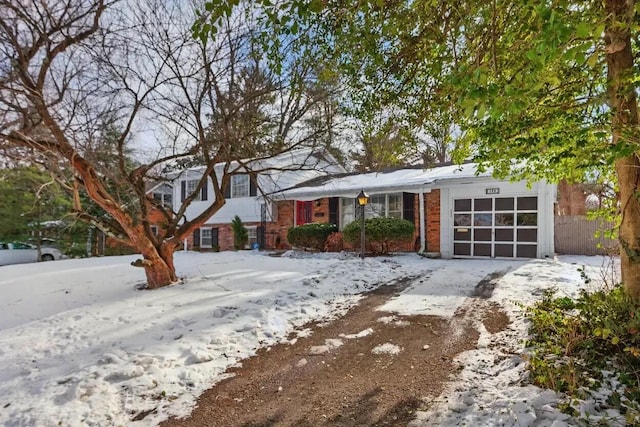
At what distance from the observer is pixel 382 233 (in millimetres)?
12180

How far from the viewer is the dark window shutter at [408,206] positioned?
43.4 ft

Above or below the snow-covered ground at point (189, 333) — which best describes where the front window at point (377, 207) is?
above

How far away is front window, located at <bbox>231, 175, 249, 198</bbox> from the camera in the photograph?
57.8ft

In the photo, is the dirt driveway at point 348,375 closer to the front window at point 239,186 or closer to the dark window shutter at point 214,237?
the front window at point 239,186

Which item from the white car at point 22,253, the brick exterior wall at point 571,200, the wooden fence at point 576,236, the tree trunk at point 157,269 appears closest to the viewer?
the tree trunk at point 157,269

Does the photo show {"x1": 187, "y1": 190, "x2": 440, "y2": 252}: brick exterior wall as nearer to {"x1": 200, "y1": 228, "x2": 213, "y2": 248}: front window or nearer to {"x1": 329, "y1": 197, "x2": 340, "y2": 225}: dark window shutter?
{"x1": 329, "y1": 197, "x2": 340, "y2": 225}: dark window shutter

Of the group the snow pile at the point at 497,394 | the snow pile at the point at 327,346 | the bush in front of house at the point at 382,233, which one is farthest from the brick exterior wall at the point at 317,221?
the snow pile at the point at 327,346

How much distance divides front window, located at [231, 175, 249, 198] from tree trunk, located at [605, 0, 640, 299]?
15340mm

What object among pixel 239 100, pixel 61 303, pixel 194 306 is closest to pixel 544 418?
pixel 194 306

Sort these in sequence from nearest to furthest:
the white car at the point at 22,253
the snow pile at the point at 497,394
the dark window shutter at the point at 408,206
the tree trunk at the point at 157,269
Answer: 1. the snow pile at the point at 497,394
2. the tree trunk at the point at 157,269
3. the dark window shutter at the point at 408,206
4. the white car at the point at 22,253

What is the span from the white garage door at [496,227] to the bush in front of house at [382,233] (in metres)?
1.61

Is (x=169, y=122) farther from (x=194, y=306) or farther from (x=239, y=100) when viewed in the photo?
(x=194, y=306)

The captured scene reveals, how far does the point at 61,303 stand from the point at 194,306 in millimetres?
2633

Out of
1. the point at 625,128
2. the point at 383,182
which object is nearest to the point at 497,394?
the point at 625,128
